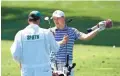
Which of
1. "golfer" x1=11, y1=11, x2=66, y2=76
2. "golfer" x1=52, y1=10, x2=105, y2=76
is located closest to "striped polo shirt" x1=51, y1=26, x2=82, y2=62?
"golfer" x1=52, y1=10, x2=105, y2=76

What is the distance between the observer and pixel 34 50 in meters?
9.02

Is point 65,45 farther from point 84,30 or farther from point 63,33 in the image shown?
point 84,30

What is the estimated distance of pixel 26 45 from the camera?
29.7ft

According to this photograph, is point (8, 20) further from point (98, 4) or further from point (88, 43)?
point (88, 43)

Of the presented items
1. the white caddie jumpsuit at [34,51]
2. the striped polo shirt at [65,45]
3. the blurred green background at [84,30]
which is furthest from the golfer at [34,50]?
the blurred green background at [84,30]

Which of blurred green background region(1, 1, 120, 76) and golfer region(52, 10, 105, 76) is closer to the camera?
golfer region(52, 10, 105, 76)

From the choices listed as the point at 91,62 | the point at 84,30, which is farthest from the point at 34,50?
the point at 84,30

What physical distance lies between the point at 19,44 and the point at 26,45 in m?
0.11

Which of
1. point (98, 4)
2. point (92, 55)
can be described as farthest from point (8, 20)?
point (92, 55)

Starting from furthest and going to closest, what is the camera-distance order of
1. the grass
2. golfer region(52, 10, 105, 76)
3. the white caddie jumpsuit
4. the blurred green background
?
the blurred green background < the grass < golfer region(52, 10, 105, 76) < the white caddie jumpsuit

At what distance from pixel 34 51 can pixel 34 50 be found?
2cm

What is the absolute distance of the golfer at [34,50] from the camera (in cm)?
901

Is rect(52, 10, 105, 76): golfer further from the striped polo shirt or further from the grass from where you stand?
the grass

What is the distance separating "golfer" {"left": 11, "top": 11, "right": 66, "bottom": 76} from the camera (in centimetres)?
901
